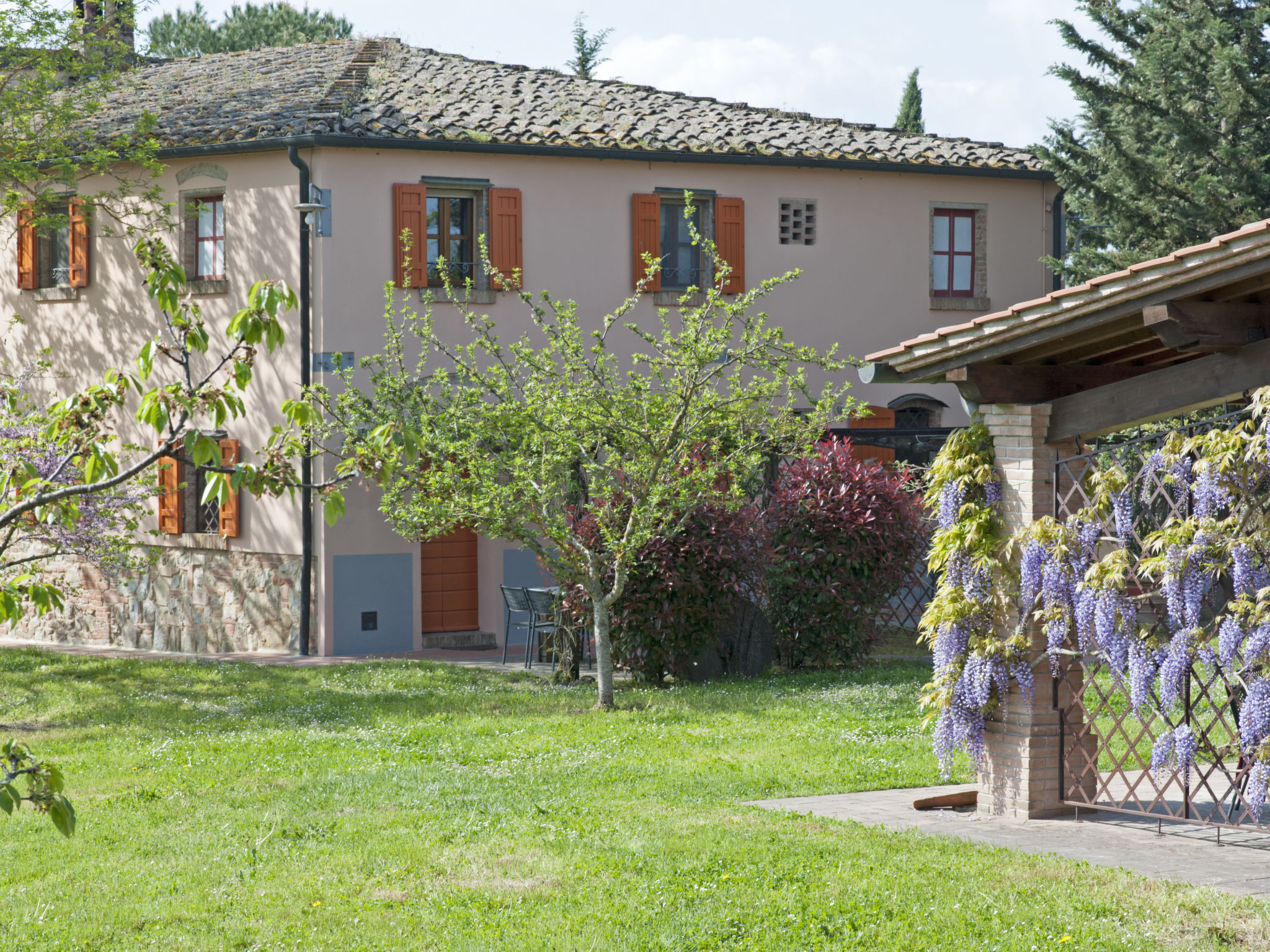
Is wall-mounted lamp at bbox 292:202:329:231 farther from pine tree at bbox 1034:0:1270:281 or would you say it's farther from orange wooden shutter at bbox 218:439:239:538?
pine tree at bbox 1034:0:1270:281

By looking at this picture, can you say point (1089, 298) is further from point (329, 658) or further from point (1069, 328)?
point (329, 658)

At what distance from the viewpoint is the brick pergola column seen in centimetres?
753

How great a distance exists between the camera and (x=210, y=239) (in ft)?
57.2

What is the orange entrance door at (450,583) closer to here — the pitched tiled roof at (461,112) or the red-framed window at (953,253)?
the pitched tiled roof at (461,112)

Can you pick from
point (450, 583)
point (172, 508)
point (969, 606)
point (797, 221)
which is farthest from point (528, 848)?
point (797, 221)

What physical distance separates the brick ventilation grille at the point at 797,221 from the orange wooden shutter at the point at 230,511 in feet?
24.5

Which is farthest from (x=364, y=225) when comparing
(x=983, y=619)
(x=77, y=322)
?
(x=983, y=619)

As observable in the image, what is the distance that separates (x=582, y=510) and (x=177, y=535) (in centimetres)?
664

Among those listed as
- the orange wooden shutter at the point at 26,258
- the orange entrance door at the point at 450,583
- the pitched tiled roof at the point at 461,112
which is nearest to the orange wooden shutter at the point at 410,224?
the pitched tiled roof at the point at 461,112

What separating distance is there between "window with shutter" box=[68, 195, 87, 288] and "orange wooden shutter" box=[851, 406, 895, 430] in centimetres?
999

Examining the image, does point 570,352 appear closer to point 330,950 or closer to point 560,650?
point 560,650

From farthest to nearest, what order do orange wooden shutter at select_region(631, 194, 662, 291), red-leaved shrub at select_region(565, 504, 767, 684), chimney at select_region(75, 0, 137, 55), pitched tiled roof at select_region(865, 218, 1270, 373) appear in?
orange wooden shutter at select_region(631, 194, 662, 291), chimney at select_region(75, 0, 137, 55), red-leaved shrub at select_region(565, 504, 767, 684), pitched tiled roof at select_region(865, 218, 1270, 373)

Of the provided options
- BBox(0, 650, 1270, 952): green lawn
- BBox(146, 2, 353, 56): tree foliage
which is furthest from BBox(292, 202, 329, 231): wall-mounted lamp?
BBox(146, 2, 353, 56): tree foliage

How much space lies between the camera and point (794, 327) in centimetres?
1880
